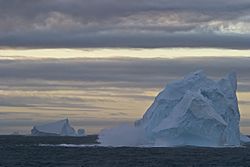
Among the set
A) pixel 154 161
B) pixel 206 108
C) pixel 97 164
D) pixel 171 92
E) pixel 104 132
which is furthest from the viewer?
pixel 104 132

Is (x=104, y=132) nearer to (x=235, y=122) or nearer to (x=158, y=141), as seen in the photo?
(x=158, y=141)

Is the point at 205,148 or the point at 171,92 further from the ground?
the point at 171,92

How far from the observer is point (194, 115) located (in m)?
84.1

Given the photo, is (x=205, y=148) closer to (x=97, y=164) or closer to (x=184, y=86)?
(x=184, y=86)

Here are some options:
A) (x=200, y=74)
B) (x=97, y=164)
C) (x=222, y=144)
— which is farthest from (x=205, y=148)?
(x=97, y=164)

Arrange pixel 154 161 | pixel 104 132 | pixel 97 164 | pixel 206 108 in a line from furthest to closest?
pixel 104 132
pixel 206 108
pixel 154 161
pixel 97 164

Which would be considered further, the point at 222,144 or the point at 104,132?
the point at 104,132

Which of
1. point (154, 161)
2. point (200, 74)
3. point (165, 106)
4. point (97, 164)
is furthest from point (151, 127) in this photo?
point (97, 164)

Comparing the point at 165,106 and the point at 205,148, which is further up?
the point at 165,106

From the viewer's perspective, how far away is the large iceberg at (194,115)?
84000 mm

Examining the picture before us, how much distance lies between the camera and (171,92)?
293ft

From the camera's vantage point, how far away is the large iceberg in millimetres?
84000

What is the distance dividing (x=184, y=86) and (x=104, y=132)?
14811mm

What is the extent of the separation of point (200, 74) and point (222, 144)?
8828mm
